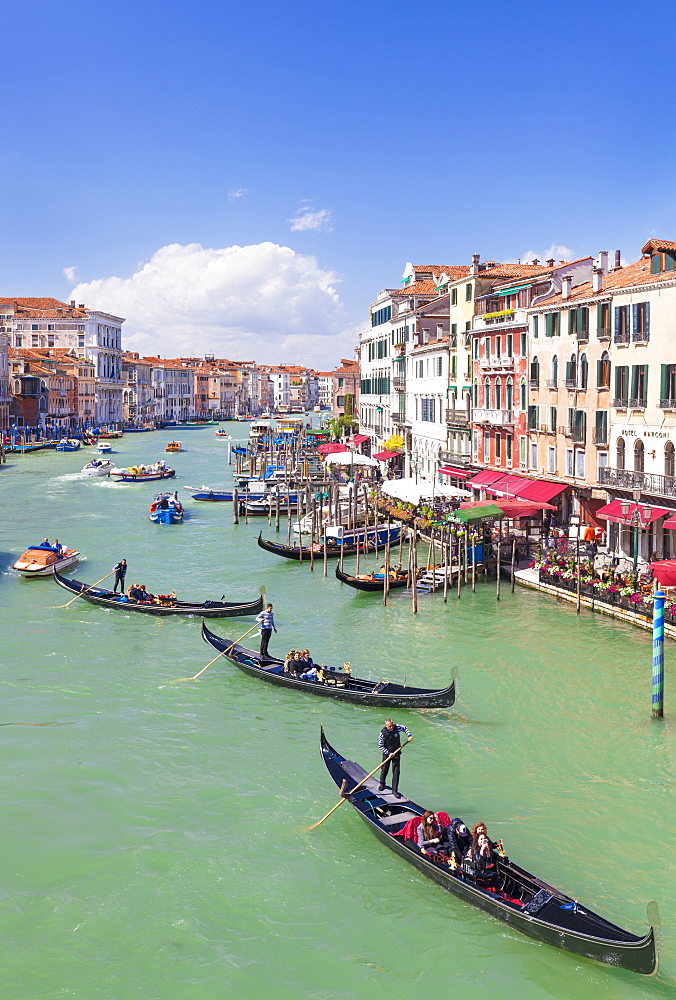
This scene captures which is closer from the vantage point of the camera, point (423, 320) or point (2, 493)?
point (423, 320)

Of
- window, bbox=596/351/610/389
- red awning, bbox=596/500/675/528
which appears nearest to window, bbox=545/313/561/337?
window, bbox=596/351/610/389

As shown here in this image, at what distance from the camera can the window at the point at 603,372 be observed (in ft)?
83.3

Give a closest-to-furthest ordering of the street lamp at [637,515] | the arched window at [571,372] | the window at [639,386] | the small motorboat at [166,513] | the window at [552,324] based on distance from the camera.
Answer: the street lamp at [637,515] < the window at [639,386] < the arched window at [571,372] < the window at [552,324] < the small motorboat at [166,513]

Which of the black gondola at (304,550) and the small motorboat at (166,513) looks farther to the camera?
the small motorboat at (166,513)

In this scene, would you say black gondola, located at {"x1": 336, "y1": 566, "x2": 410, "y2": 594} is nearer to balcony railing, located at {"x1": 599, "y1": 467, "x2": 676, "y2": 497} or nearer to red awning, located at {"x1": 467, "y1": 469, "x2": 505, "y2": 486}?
balcony railing, located at {"x1": 599, "y1": 467, "x2": 676, "y2": 497}

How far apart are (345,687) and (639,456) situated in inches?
446

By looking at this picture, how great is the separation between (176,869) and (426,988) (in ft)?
11.8

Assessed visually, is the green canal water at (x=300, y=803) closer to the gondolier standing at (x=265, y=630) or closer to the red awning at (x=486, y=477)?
the gondolier standing at (x=265, y=630)

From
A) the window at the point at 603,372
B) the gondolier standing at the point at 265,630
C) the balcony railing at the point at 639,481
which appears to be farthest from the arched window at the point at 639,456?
the gondolier standing at the point at 265,630

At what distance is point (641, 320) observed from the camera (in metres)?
23.4

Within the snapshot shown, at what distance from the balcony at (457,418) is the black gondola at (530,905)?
2529cm

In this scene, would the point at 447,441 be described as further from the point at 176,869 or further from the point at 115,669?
the point at 176,869

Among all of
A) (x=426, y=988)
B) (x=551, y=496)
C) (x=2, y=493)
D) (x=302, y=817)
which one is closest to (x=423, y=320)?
(x=551, y=496)

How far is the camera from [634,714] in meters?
16.4
